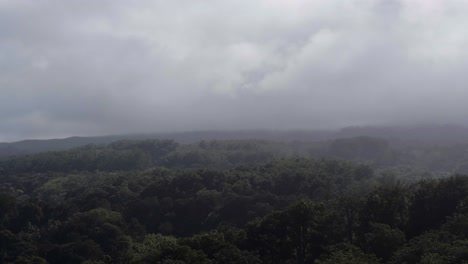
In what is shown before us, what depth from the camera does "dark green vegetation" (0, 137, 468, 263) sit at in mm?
49719

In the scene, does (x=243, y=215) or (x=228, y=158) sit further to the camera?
(x=228, y=158)

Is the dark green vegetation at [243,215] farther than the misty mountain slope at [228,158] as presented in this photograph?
No

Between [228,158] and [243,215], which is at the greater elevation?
[228,158]

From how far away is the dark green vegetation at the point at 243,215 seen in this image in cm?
4972

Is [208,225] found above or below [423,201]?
below

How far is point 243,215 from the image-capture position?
291 feet

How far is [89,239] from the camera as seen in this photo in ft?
252

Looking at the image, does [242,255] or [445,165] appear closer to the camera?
[242,255]

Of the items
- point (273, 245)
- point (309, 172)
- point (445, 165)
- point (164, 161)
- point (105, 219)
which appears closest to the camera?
point (273, 245)

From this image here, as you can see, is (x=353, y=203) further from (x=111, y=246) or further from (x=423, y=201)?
(x=111, y=246)

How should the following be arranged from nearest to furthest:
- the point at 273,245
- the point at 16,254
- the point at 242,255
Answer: the point at 242,255 → the point at 273,245 → the point at 16,254

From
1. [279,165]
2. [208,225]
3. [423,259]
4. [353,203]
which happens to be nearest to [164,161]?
[279,165]

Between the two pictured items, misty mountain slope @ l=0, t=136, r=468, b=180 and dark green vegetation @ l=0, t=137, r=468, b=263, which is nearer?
dark green vegetation @ l=0, t=137, r=468, b=263

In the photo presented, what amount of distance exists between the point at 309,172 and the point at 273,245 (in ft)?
161
